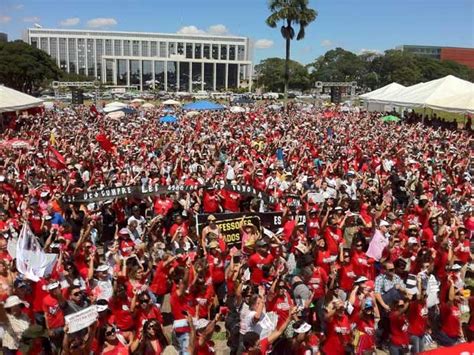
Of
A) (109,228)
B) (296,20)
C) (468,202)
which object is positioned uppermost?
(296,20)

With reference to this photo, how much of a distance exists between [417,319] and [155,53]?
488 feet

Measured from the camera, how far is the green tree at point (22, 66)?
179ft

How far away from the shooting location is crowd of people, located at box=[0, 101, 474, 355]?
4910 millimetres

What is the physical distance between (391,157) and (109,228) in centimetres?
849

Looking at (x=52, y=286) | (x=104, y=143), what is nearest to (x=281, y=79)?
(x=104, y=143)

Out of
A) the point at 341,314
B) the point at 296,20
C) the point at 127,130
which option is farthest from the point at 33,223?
the point at 296,20

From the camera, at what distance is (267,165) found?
1257 cm

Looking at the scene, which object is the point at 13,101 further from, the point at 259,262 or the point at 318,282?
the point at 318,282

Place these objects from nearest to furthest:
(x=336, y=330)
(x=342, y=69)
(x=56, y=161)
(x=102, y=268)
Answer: (x=336, y=330) → (x=102, y=268) → (x=56, y=161) → (x=342, y=69)

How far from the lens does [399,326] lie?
524 cm

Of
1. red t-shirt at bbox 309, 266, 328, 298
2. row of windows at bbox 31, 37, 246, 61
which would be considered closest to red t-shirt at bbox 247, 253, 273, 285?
red t-shirt at bbox 309, 266, 328, 298

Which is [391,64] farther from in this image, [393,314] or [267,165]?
[393,314]

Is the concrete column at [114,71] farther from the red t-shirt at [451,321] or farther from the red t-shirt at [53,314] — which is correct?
the red t-shirt at [451,321]

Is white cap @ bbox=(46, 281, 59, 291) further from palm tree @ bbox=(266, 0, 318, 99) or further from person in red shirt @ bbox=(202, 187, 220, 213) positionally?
palm tree @ bbox=(266, 0, 318, 99)
